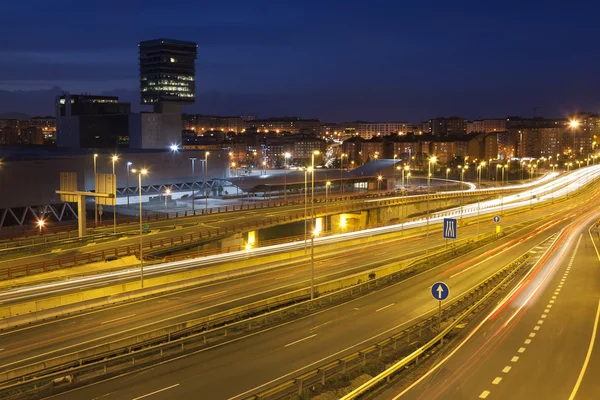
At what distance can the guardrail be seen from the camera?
16.5 metres

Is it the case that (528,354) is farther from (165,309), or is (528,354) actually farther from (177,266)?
(177,266)

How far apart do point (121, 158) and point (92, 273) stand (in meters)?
48.2

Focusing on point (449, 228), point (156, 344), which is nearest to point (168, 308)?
point (156, 344)

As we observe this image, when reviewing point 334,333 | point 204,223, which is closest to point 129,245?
point 204,223

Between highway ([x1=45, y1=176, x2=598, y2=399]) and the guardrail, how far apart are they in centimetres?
72

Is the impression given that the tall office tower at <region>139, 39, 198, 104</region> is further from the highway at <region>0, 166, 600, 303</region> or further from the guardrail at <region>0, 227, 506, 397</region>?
the guardrail at <region>0, 227, 506, 397</region>

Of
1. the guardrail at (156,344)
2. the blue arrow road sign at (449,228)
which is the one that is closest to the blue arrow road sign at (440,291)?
the guardrail at (156,344)

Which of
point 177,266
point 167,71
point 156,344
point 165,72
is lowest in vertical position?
point 177,266

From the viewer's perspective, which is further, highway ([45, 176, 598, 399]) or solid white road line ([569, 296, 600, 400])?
highway ([45, 176, 598, 399])

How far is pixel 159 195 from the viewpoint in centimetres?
7831

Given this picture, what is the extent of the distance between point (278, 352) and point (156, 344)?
4.41 m

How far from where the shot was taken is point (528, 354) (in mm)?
18094

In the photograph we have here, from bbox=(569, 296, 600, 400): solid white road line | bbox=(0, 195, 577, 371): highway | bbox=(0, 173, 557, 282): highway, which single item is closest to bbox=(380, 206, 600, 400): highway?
bbox=(569, 296, 600, 400): solid white road line

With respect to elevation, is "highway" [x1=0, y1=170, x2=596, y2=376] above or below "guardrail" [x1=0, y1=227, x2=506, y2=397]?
below
